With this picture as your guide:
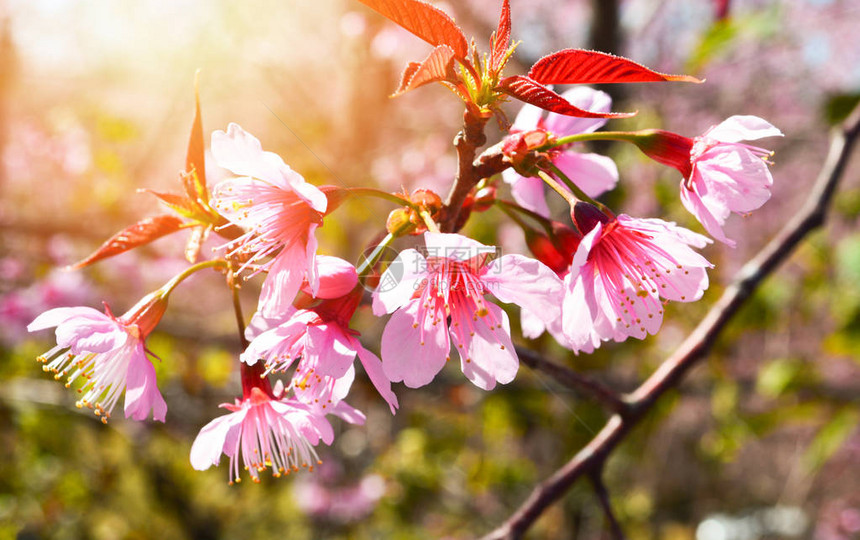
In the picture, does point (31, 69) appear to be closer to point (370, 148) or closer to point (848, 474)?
point (370, 148)

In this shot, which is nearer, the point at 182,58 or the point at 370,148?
the point at 370,148

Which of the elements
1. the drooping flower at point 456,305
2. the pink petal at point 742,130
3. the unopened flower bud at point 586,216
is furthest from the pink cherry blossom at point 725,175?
the drooping flower at point 456,305

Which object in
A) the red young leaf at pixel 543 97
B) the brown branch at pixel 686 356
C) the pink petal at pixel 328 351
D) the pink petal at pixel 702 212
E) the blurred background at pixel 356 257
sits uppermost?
the red young leaf at pixel 543 97

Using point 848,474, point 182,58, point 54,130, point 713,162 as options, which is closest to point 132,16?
point 182,58

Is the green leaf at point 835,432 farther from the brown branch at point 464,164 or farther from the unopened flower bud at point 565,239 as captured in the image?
the brown branch at point 464,164

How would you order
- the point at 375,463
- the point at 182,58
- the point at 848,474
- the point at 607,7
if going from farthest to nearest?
the point at 848,474, the point at 182,58, the point at 375,463, the point at 607,7

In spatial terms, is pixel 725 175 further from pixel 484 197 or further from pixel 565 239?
pixel 484 197
